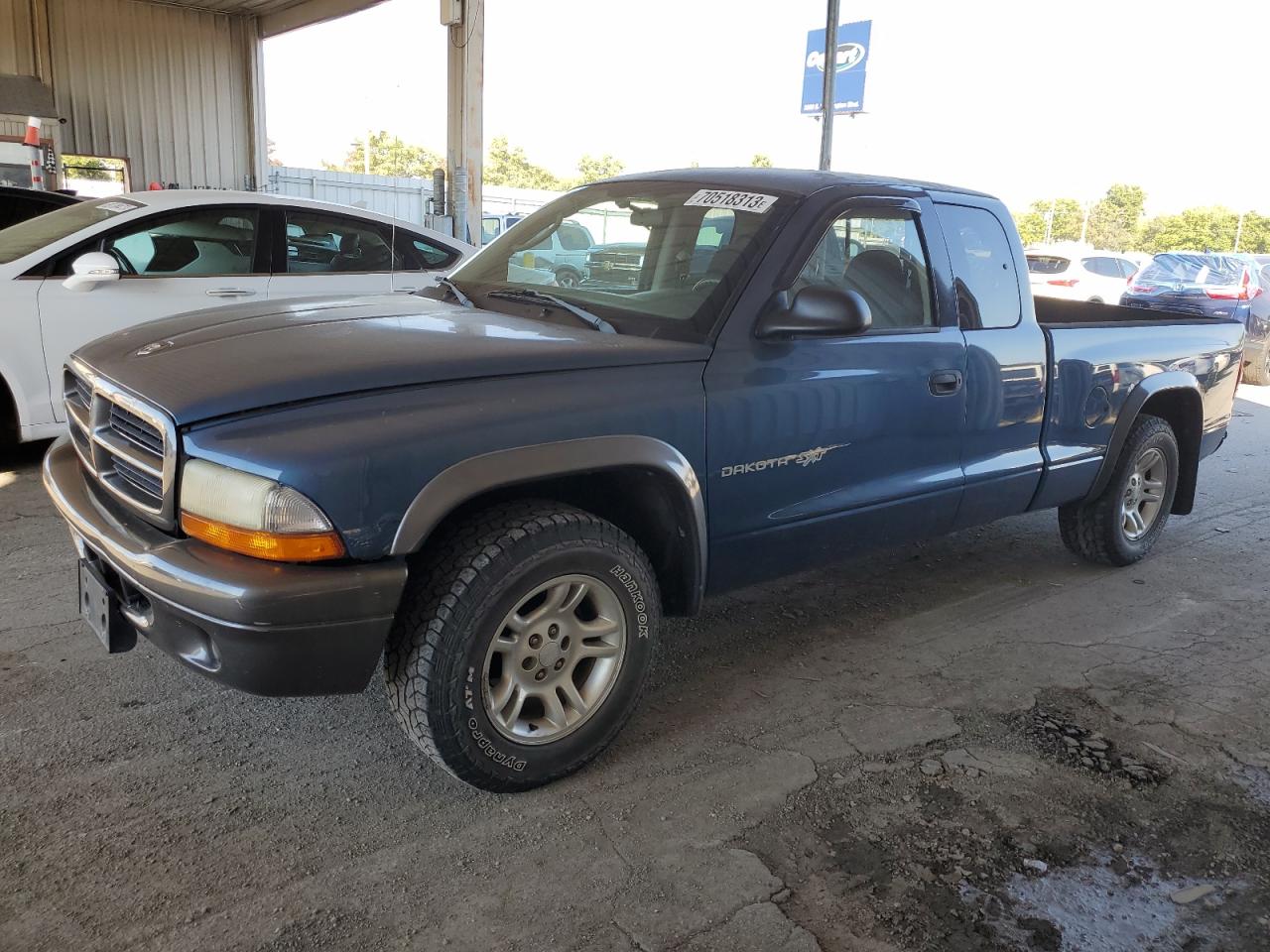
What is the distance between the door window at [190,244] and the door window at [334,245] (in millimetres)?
247

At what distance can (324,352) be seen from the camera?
104 inches

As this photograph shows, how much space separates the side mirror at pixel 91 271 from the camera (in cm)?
542

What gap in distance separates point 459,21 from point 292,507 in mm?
10585

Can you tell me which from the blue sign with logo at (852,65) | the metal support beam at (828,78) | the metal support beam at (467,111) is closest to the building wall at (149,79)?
the metal support beam at (467,111)

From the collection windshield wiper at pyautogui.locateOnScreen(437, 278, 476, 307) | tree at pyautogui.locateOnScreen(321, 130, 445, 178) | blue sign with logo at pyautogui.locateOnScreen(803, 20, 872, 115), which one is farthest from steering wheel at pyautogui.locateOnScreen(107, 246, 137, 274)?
tree at pyautogui.locateOnScreen(321, 130, 445, 178)

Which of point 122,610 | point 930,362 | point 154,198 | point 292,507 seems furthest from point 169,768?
point 154,198

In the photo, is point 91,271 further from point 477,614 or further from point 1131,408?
point 1131,408

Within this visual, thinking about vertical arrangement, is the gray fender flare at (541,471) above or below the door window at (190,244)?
below

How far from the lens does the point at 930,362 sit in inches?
143

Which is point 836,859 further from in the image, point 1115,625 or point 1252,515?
point 1252,515

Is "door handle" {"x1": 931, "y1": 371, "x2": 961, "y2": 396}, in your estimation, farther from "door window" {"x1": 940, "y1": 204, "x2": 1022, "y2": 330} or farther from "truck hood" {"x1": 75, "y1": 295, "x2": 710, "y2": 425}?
"truck hood" {"x1": 75, "y1": 295, "x2": 710, "y2": 425}

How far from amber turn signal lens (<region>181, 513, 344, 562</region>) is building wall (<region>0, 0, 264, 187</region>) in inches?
690

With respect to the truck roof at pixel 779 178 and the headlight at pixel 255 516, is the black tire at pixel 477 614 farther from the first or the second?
the truck roof at pixel 779 178

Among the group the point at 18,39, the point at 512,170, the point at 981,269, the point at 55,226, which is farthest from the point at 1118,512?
Answer: the point at 512,170
